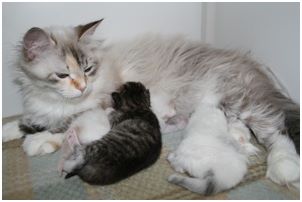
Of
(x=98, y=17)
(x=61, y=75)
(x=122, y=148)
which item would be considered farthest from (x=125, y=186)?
(x=98, y=17)

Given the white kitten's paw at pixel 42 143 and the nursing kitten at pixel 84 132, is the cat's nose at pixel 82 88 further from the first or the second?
the white kitten's paw at pixel 42 143

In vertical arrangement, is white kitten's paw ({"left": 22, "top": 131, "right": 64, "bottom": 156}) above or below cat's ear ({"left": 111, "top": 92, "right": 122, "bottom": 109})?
below

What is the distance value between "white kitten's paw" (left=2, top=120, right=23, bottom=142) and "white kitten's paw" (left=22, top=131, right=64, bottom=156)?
0.11 meters

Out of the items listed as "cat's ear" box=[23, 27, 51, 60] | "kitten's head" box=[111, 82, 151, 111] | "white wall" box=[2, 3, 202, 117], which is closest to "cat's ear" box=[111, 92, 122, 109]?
"kitten's head" box=[111, 82, 151, 111]

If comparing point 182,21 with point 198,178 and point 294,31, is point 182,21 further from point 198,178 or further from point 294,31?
point 198,178

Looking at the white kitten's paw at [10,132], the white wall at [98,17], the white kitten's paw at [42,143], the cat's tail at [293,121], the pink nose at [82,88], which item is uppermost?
the white wall at [98,17]

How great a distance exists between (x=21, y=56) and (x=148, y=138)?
0.70m

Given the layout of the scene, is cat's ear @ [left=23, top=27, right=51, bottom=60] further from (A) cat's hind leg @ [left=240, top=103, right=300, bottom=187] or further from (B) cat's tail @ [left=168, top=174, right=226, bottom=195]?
(A) cat's hind leg @ [left=240, top=103, right=300, bottom=187]

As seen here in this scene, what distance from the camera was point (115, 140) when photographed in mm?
1448

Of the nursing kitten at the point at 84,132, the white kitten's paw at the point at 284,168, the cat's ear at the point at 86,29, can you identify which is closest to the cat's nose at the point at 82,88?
the nursing kitten at the point at 84,132

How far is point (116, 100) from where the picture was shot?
5.63 ft

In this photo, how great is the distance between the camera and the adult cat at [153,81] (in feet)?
5.24

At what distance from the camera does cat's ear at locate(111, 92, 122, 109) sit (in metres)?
1.70

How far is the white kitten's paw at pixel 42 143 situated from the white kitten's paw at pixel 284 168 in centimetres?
94
